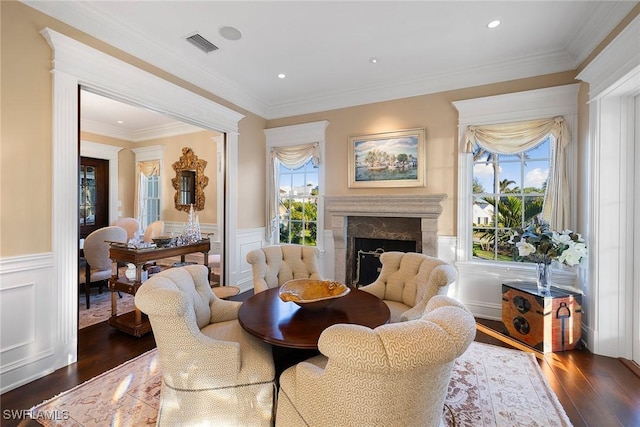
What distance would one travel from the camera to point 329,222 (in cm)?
428

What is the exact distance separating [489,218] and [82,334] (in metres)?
4.67

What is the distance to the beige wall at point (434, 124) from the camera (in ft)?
11.1

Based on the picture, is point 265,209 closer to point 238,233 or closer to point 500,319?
point 238,233

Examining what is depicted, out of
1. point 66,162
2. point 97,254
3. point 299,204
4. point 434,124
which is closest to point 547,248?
point 434,124

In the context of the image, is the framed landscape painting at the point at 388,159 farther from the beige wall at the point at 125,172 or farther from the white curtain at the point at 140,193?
the beige wall at the point at 125,172

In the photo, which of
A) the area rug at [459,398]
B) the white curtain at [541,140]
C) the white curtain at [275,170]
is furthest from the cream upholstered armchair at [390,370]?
A: the white curtain at [275,170]

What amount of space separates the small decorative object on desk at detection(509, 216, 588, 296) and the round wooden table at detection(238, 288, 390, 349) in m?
1.72

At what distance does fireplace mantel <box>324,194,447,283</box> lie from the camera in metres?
3.51

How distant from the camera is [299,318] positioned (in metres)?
1.82

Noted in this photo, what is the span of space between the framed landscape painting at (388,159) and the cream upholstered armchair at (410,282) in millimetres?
1444

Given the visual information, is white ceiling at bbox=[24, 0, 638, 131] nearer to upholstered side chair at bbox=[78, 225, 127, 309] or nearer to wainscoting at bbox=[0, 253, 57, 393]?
wainscoting at bbox=[0, 253, 57, 393]

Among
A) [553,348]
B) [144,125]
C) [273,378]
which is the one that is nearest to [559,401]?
[553,348]

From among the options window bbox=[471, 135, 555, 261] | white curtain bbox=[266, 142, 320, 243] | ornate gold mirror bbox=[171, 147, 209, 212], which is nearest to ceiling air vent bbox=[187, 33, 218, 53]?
white curtain bbox=[266, 142, 320, 243]

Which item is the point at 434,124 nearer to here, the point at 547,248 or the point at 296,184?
the point at 547,248
